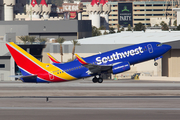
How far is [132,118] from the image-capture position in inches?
1127

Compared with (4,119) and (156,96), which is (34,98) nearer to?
(4,119)

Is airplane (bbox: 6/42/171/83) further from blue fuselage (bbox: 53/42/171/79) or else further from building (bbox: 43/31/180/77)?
building (bbox: 43/31/180/77)

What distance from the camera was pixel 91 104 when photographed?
34938 millimetres

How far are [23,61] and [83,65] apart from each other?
8649mm

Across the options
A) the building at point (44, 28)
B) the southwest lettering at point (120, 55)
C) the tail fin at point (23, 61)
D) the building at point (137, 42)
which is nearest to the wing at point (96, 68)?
the southwest lettering at point (120, 55)

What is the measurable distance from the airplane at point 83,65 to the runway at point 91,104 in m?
3.49

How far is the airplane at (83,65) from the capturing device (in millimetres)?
48750

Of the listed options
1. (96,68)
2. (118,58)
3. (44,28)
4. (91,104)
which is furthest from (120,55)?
(44,28)

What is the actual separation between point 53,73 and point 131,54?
11888mm

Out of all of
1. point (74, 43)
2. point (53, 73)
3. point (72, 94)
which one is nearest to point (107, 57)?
point (53, 73)

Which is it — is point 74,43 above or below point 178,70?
above

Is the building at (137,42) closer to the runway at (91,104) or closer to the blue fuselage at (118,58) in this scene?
the blue fuselage at (118,58)

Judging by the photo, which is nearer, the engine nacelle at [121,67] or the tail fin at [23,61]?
the tail fin at [23,61]

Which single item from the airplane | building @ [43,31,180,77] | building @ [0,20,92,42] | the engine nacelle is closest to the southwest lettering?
the airplane
